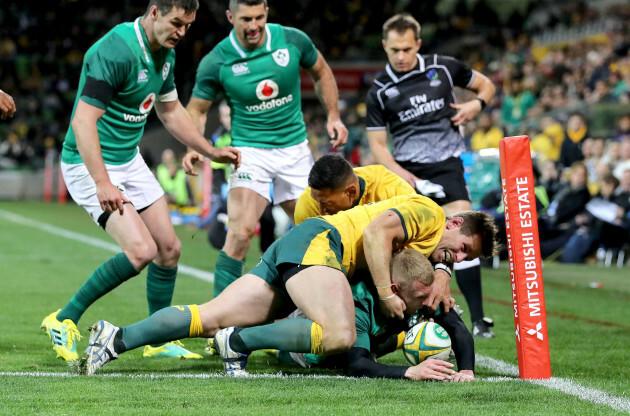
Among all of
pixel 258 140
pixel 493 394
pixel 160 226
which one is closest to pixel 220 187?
pixel 258 140

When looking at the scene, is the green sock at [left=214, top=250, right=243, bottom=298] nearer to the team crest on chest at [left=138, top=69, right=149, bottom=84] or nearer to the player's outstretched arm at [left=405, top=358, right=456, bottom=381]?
the team crest on chest at [left=138, top=69, right=149, bottom=84]

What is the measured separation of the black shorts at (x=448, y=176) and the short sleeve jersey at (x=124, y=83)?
198cm

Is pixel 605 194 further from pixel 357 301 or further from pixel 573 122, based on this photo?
pixel 357 301

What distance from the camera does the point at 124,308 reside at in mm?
7609

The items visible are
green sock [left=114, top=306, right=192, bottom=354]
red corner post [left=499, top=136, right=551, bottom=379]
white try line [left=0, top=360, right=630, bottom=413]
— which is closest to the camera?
white try line [left=0, top=360, right=630, bottom=413]

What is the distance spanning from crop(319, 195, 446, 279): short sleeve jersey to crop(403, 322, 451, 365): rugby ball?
389 millimetres

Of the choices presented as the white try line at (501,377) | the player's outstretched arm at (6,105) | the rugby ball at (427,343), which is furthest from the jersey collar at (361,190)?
the player's outstretched arm at (6,105)

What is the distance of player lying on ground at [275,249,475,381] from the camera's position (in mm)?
4617

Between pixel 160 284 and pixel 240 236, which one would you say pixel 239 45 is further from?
pixel 160 284

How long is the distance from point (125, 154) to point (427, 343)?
6.94 feet

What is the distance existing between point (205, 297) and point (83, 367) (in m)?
3.59

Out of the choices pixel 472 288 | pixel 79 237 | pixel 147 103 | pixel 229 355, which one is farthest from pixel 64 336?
pixel 79 237

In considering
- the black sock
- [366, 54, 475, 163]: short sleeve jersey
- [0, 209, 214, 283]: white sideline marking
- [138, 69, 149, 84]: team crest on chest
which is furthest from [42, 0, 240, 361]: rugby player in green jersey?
[0, 209, 214, 283]: white sideline marking

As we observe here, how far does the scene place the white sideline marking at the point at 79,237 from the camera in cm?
1034
